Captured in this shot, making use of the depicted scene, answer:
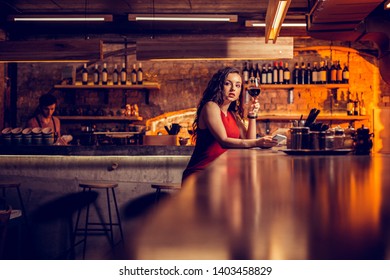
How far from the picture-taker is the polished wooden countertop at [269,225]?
15.4 inches

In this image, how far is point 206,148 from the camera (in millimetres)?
2627

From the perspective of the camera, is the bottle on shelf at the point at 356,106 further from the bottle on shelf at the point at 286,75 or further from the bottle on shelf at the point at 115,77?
the bottle on shelf at the point at 115,77

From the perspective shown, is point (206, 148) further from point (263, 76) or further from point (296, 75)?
point (296, 75)

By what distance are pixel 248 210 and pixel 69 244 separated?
3703 mm

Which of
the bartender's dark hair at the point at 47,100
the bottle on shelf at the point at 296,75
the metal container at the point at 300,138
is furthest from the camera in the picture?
the bottle on shelf at the point at 296,75

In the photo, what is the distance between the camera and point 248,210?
1.94 feet

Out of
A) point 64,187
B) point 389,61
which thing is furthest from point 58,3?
point 389,61

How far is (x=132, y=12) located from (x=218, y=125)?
4300 millimetres

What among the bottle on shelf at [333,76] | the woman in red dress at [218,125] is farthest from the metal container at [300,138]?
the bottle on shelf at [333,76]

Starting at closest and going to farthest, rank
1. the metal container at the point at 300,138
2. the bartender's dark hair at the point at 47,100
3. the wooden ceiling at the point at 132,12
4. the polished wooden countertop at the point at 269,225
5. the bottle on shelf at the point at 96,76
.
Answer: the polished wooden countertop at the point at 269,225 < the metal container at the point at 300,138 < the bartender's dark hair at the point at 47,100 < the wooden ceiling at the point at 132,12 < the bottle on shelf at the point at 96,76

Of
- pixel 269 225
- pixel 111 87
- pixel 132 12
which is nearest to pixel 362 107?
pixel 132 12

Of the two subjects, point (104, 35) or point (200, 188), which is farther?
point (104, 35)

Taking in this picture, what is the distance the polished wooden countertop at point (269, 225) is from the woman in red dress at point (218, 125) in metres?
1.70
